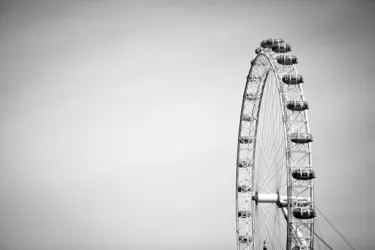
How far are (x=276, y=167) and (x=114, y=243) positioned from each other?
49.5 m

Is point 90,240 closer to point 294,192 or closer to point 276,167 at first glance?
point 276,167

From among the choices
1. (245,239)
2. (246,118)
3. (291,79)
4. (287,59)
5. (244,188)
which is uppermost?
(287,59)

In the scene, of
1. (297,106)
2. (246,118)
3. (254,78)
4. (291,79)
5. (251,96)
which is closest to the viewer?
(297,106)

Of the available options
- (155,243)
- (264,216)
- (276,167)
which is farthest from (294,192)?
(155,243)

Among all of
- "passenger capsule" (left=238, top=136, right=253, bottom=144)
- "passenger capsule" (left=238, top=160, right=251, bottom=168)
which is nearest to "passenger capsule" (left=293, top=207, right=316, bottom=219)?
"passenger capsule" (left=238, top=160, right=251, bottom=168)

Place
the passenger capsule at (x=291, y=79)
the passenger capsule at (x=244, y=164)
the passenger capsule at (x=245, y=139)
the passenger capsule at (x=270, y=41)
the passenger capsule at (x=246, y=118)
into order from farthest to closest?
the passenger capsule at (x=246, y=118)
the passenger capsule at (x=245, y=139)
the passenger capsule at (x=244, y=164)
the passenger capsule at (x=270, y=41)
the passenger capsule at (x=291, y=79)

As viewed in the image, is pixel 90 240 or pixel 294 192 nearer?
pixel 294 192

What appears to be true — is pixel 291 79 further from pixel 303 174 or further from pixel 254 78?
pixel 254 78

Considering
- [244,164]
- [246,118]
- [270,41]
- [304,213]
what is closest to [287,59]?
[270,41]

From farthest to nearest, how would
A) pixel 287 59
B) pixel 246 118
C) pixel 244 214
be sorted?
pixel 246 118
pixel 244 214
pixel 287 59

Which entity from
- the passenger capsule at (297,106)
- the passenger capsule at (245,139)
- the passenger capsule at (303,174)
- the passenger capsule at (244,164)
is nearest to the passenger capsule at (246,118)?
the passenger capsule at (245,139)

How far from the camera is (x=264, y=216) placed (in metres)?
33.0

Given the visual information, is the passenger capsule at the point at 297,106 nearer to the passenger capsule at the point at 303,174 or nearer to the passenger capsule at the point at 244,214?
the passenger capsule at the point at 303,174

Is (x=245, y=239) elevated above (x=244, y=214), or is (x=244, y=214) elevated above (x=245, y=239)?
(x=244, y=214)
